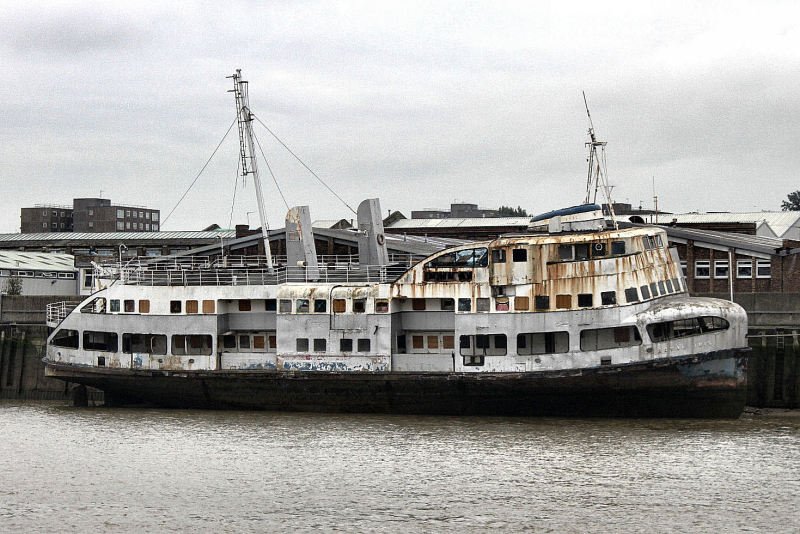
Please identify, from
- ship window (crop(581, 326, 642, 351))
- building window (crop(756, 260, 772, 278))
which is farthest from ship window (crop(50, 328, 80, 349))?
building window (crop(756, 260, 772, 278))

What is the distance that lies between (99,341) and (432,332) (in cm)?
1252

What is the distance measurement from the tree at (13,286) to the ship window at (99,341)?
21360mm

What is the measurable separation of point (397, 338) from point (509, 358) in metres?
4.05

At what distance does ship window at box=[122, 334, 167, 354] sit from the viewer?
40469 mm

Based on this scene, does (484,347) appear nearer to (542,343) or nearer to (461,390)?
(461,390)

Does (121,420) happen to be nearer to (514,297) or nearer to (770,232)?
(514,297)

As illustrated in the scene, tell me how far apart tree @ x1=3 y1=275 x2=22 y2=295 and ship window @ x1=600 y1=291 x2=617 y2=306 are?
122 feet

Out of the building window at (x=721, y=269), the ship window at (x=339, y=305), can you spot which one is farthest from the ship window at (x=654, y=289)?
the building window at (x=721, y=269)

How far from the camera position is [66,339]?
42.2 meters

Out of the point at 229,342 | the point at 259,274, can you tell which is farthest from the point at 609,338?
the point at 229,342

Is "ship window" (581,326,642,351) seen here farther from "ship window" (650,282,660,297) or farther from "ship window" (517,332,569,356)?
"ship window" (650,282,660,297)

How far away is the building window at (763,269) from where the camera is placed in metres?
47.0

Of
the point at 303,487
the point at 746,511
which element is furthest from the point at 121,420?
the point at 746,511

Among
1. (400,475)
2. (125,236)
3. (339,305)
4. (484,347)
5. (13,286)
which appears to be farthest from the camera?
(125,236)
